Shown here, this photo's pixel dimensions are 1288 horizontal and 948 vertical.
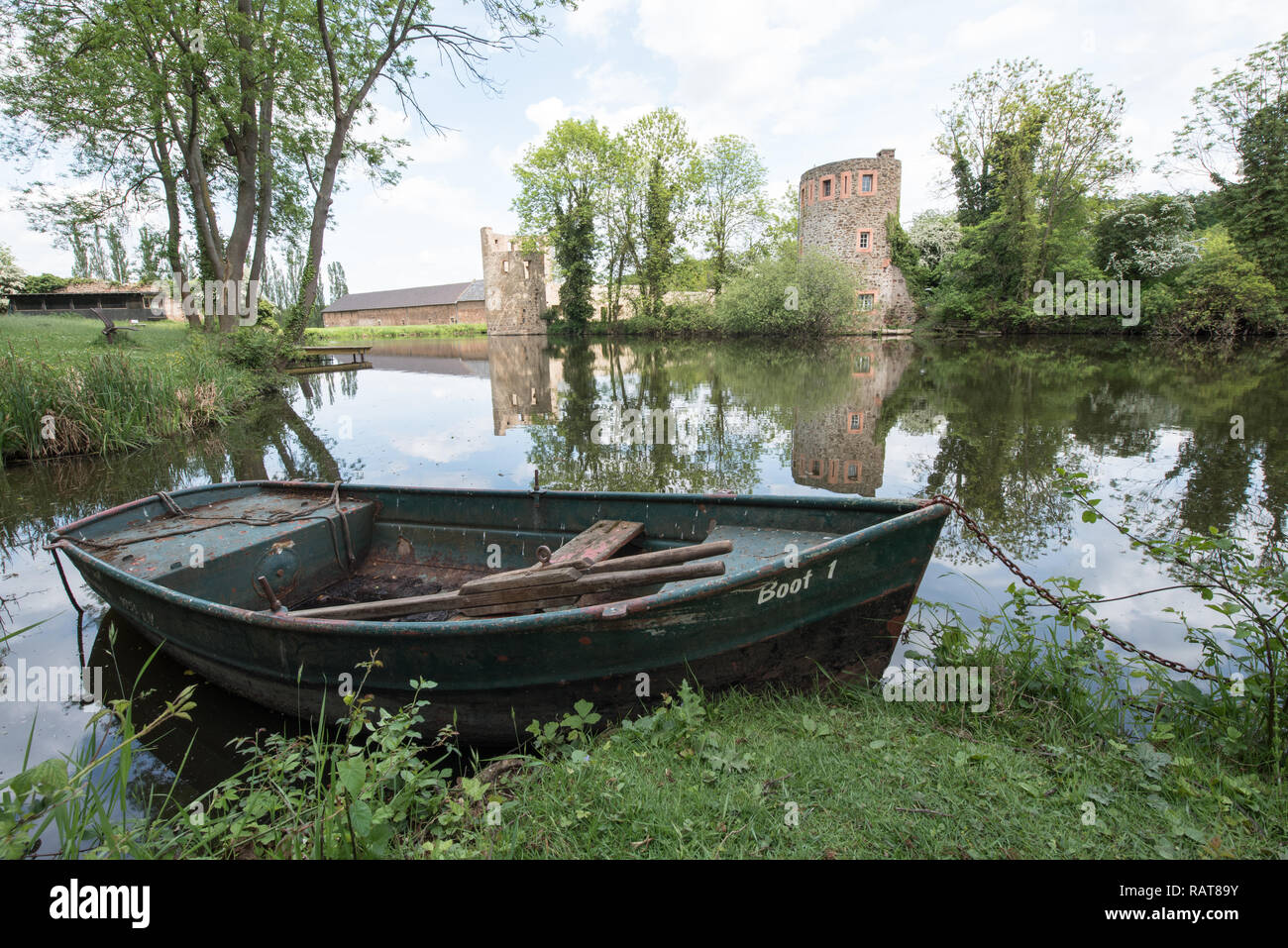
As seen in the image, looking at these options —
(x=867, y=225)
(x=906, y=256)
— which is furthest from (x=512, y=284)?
(x=906, y=256)

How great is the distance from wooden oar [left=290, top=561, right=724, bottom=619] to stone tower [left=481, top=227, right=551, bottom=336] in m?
51.7

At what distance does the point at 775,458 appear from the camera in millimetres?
9336

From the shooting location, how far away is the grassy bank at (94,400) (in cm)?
901

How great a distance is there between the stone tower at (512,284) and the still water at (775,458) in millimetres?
34072

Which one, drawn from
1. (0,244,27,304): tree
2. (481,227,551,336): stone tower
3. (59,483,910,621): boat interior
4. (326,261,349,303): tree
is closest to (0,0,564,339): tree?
(59,483,910,621): boat interior

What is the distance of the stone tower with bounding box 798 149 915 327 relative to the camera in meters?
35.3

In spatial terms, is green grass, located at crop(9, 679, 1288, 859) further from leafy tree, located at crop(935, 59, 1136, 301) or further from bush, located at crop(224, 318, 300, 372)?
leafy tree, located at crop(935, 59, 1136, 301)

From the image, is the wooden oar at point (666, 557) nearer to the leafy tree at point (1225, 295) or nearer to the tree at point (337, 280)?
the leafy tree at point (1225, 295)

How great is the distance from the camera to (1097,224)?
91.7ft

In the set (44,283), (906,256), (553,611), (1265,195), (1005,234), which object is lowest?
(553,611)

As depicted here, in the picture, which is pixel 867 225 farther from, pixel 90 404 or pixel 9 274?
pixel 9 274

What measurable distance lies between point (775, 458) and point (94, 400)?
11134mm
